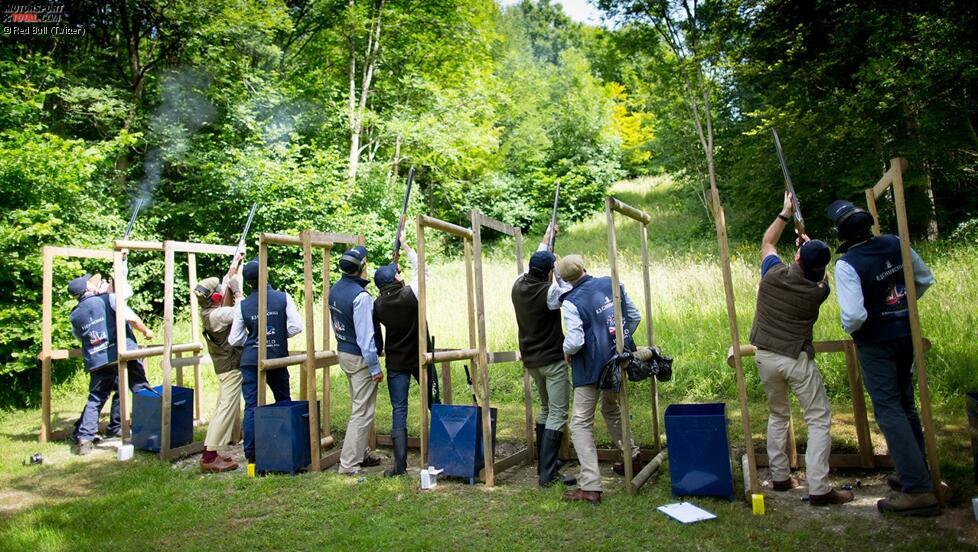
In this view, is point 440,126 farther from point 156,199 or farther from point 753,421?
point 753,421

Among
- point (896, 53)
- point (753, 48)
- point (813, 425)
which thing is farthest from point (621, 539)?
point (753, 48)

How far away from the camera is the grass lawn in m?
4.34

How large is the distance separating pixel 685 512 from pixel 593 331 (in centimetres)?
151

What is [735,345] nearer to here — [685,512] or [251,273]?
[685,512]

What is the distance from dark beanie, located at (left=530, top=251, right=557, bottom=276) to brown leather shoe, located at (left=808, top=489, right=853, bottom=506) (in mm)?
2701

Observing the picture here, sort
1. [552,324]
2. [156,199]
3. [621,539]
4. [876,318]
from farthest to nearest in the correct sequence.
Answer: [156,199], [552,324], [876,318], [621,539]

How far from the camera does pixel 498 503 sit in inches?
206

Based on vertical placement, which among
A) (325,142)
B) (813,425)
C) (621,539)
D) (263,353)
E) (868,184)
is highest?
(325,142)

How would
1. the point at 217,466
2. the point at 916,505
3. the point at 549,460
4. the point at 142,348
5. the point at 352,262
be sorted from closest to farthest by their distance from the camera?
the point at 916,505 → the point at 549,460 → the point at 352,262 → the point at 217,466 → the point at 142,348

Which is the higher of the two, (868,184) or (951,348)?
(868,184)

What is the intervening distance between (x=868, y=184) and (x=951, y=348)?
5583 mm

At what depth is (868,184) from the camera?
39.9ft

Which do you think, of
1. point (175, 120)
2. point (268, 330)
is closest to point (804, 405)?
point (268, 330)

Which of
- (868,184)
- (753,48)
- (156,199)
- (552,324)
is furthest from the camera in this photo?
(156,199)
